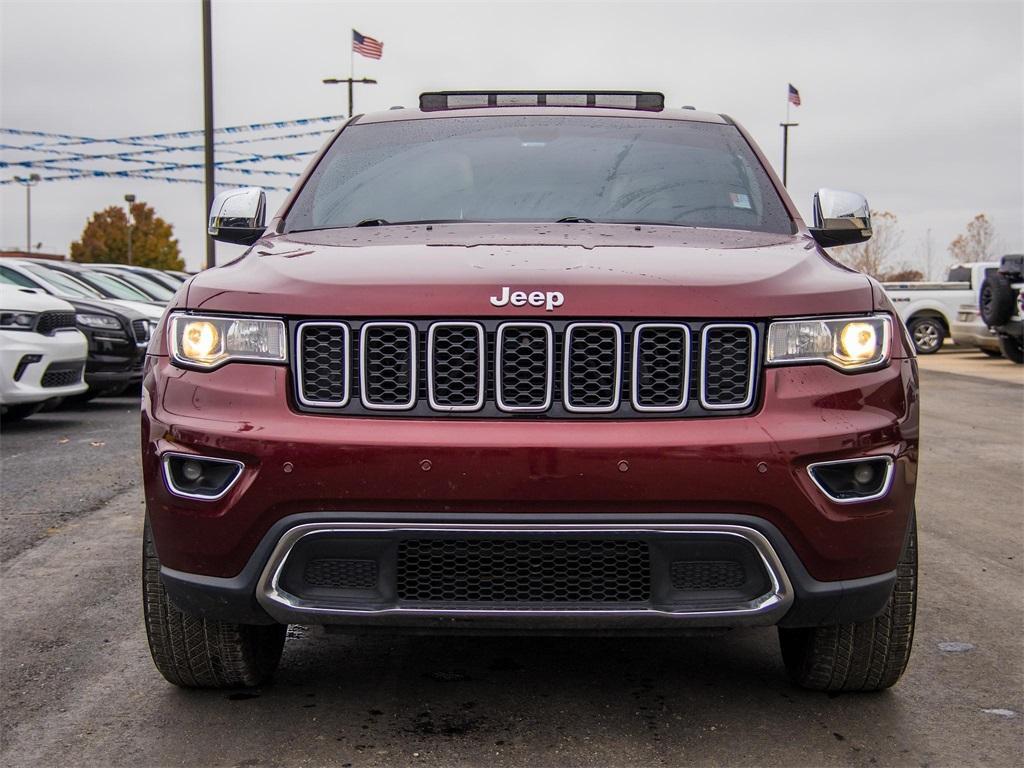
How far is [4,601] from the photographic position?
187 inches

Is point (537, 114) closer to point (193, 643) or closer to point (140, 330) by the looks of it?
point (193, 643)

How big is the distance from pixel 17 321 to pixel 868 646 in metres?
8.79

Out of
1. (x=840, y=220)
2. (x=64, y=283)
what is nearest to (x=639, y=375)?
(x=840, y=220)

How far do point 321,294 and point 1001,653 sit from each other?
2595 millimetres

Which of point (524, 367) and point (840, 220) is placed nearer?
point (524, 367)

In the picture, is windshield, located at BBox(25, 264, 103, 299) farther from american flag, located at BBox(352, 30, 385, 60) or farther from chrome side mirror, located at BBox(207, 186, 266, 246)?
american flag, located at BBox(352, 30, 385, 60)

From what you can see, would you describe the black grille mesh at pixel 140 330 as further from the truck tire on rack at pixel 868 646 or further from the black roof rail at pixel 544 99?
the truck tire on rack at pixel 868 646

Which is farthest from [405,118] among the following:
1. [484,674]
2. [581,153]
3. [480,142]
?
[484,674]

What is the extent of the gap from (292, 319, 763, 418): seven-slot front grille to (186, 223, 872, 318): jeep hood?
48 millimetres

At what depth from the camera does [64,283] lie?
13727 mm

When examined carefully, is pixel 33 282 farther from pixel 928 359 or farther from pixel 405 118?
pixel 928 359

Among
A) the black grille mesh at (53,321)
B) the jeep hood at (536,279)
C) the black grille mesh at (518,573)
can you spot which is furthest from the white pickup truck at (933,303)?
the black grille mesh at (518,573)

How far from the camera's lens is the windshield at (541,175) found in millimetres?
Answer: 4121

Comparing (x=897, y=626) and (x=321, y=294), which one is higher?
(x=321, y=294)
